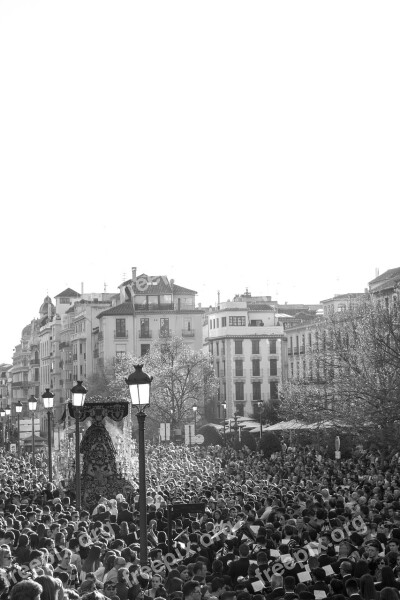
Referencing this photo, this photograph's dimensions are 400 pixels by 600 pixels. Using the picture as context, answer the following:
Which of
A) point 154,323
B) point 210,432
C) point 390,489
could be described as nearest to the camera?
point 390,489

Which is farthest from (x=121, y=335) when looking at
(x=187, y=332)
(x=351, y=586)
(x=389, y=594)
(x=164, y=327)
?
(x=389, y=594)

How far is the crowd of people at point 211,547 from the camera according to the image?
Result: 46.2 feet

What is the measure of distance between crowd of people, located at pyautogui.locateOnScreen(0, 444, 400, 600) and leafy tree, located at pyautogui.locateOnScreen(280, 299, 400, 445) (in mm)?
15836

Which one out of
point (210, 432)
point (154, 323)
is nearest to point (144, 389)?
point (210, 432)

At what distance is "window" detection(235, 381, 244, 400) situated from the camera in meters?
123

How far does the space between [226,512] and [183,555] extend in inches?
198

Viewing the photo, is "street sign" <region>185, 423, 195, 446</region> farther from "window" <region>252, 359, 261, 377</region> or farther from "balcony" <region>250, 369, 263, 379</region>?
"window" <region>252, 359, 261, 377</region>

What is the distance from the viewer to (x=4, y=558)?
15.5 meters

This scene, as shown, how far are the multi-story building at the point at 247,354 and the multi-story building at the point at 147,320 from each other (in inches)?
265

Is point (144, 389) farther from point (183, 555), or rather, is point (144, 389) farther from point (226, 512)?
point (226, 512)

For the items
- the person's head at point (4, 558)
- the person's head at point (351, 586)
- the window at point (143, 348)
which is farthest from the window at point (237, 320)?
the person's head at point (351, 586)

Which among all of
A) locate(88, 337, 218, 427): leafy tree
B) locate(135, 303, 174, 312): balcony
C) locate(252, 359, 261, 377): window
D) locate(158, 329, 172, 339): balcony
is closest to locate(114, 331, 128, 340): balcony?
locate(135, 303, 174, 312): balcony

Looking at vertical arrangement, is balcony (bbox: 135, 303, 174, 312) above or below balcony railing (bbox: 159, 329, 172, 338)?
above

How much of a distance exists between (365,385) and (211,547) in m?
31.8
